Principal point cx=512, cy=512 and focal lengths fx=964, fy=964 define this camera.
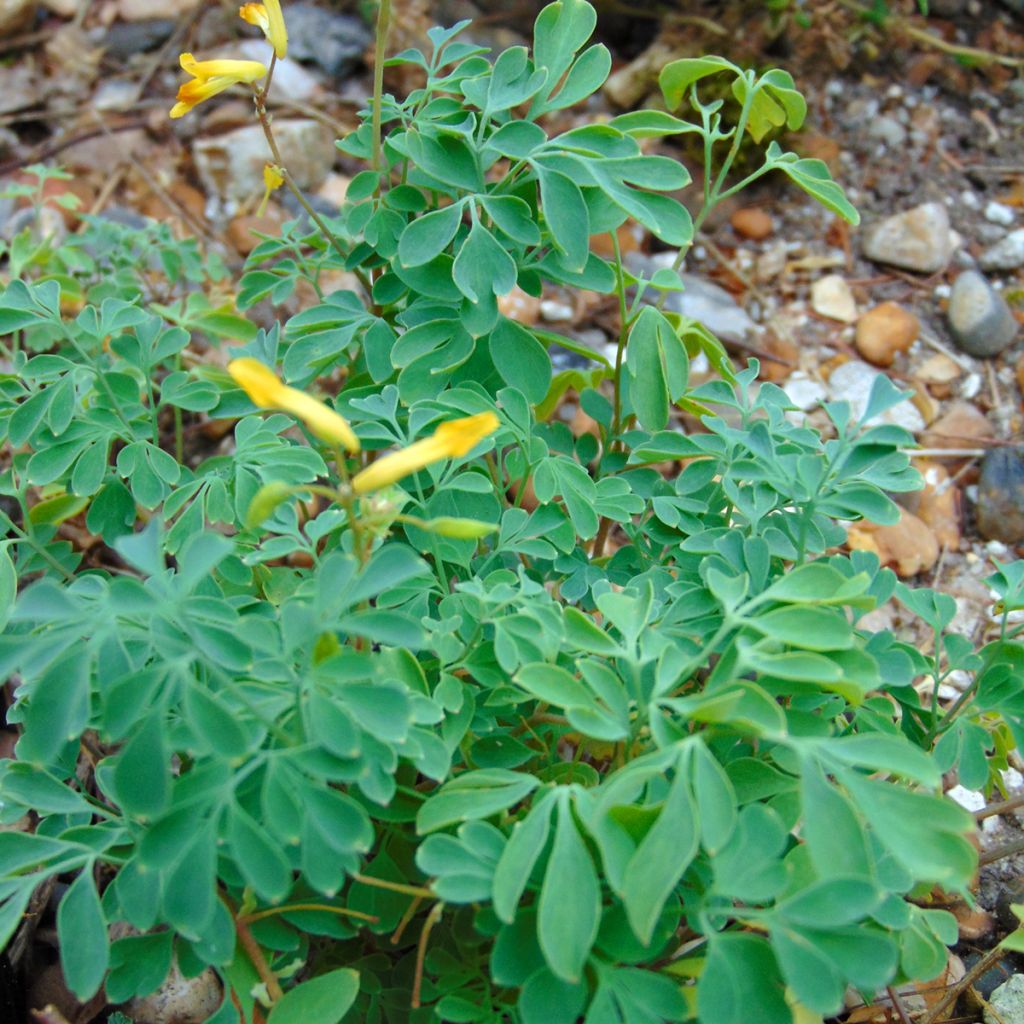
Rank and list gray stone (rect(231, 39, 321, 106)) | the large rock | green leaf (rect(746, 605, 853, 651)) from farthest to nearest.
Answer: gray stone (rect(231, 39, 321, 106)) < the large rock < green leaf (rect(746, 605, 853, 651))

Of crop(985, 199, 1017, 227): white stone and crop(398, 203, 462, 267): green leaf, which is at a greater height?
crop(398, 203, 462, 267): green leaf

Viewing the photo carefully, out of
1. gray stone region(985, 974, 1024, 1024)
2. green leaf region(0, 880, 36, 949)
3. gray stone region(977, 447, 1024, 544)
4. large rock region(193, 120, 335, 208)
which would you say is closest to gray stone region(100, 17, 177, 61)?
large rock region(193, 120, 335, 208)

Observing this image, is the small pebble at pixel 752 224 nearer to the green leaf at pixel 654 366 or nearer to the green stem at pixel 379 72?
the green leaf at pixel 654 366

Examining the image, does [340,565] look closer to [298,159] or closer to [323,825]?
[323,825]

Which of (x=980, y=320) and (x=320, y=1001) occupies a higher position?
(x=320, y=1001)

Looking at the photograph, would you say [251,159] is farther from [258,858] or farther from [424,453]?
[258,858]

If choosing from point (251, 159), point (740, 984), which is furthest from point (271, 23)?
point (251, 159)

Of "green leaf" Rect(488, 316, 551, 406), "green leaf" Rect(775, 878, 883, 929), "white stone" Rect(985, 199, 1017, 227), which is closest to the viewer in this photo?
"green leaf" Rect(775, 878, 883, 929)

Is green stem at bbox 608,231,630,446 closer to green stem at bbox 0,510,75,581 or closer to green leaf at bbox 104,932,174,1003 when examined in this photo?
green stem at bbox 0,510,75,581
